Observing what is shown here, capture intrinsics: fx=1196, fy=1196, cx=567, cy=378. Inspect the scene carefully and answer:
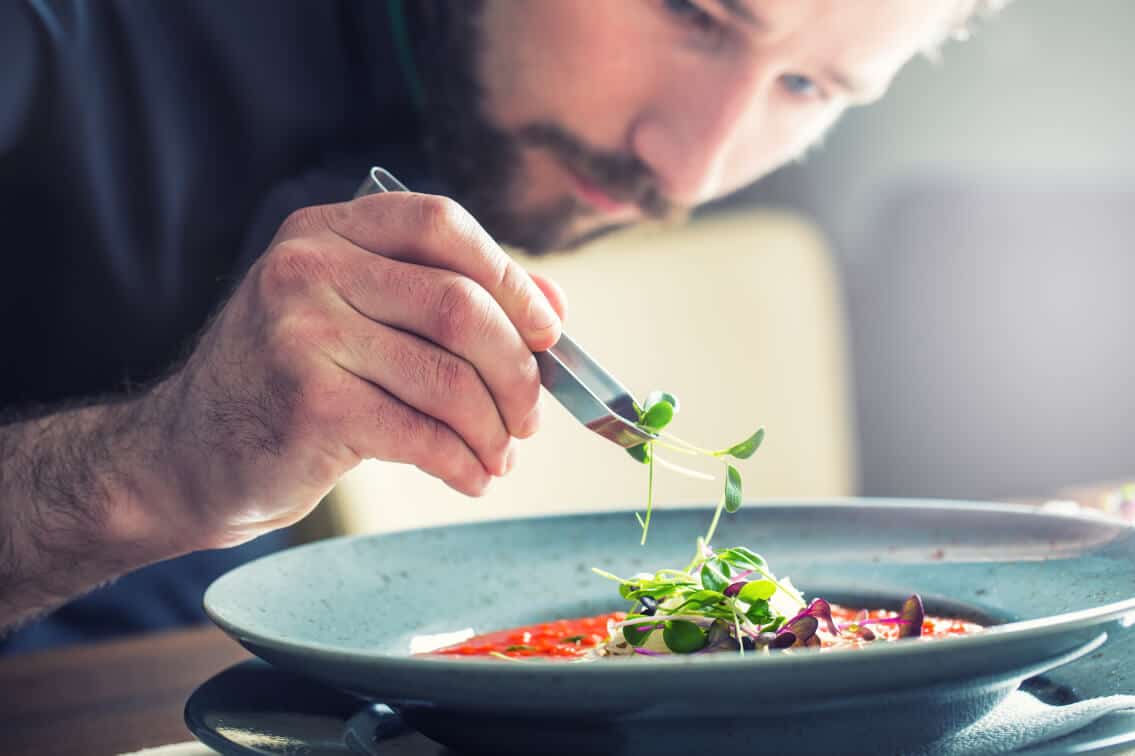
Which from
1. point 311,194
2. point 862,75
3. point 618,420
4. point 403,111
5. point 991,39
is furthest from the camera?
point 991,39

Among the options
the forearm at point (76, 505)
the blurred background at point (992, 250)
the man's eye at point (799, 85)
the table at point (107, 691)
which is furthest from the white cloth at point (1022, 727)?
the blurred background at point (992, 250)

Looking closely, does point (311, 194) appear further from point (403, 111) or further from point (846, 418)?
point (846, 418)

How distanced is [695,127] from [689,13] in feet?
0.51

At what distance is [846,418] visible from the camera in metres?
2.56

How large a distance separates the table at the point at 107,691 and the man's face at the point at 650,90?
970mm

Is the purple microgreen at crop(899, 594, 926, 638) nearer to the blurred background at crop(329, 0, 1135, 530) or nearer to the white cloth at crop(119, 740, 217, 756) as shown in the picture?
the white cloth at crop(119, 740, 217, 756)

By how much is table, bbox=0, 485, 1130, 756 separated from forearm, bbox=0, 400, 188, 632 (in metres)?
0.09

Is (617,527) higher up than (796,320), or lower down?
lower down

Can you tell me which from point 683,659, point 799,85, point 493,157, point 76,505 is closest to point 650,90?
point 799,85

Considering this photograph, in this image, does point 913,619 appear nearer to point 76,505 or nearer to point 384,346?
point 384,346

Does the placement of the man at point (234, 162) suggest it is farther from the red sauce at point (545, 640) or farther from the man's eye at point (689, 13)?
the red sauce at point (545, 640)

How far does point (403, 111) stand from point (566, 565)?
4.31ft

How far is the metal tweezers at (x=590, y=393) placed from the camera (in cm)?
79

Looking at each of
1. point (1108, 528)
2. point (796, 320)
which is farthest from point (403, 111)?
point (1108, 528)
